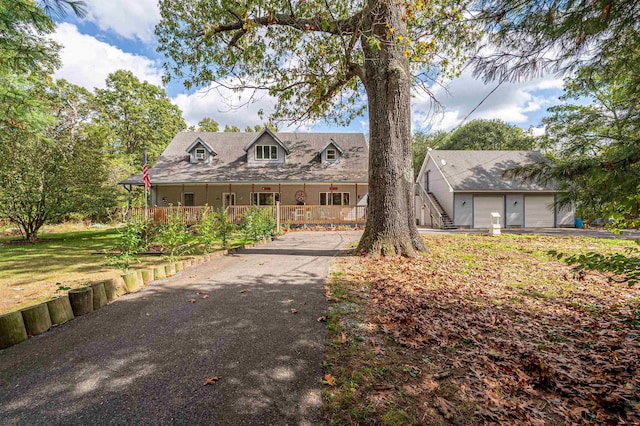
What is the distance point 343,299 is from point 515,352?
7.32 feet

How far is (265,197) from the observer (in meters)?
20.2

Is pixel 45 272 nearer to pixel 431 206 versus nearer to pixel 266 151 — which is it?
pixel 266 151

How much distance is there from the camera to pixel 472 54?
3365mm

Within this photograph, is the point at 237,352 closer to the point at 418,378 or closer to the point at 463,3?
the point at 418,378

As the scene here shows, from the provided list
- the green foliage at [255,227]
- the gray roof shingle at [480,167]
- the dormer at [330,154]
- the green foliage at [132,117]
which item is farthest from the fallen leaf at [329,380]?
the green foliage at [132,117]

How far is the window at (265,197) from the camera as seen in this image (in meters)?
19.9

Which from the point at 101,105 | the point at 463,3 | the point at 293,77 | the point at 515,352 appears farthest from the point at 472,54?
the point at 101,105

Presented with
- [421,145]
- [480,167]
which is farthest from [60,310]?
[421,145]

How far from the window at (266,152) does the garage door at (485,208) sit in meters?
15.4

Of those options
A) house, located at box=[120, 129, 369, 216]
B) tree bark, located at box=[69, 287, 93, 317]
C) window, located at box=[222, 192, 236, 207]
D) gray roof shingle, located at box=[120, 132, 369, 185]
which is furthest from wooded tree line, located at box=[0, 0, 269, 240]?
window, located at box=[222, 192, 236, 207]

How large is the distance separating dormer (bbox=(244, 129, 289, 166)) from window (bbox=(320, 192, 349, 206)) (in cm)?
406

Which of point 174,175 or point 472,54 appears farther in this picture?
point 174,175

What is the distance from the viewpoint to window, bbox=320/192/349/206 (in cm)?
1992

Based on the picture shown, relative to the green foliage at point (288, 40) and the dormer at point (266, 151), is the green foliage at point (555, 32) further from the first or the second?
the dormer at point (266, 151)
